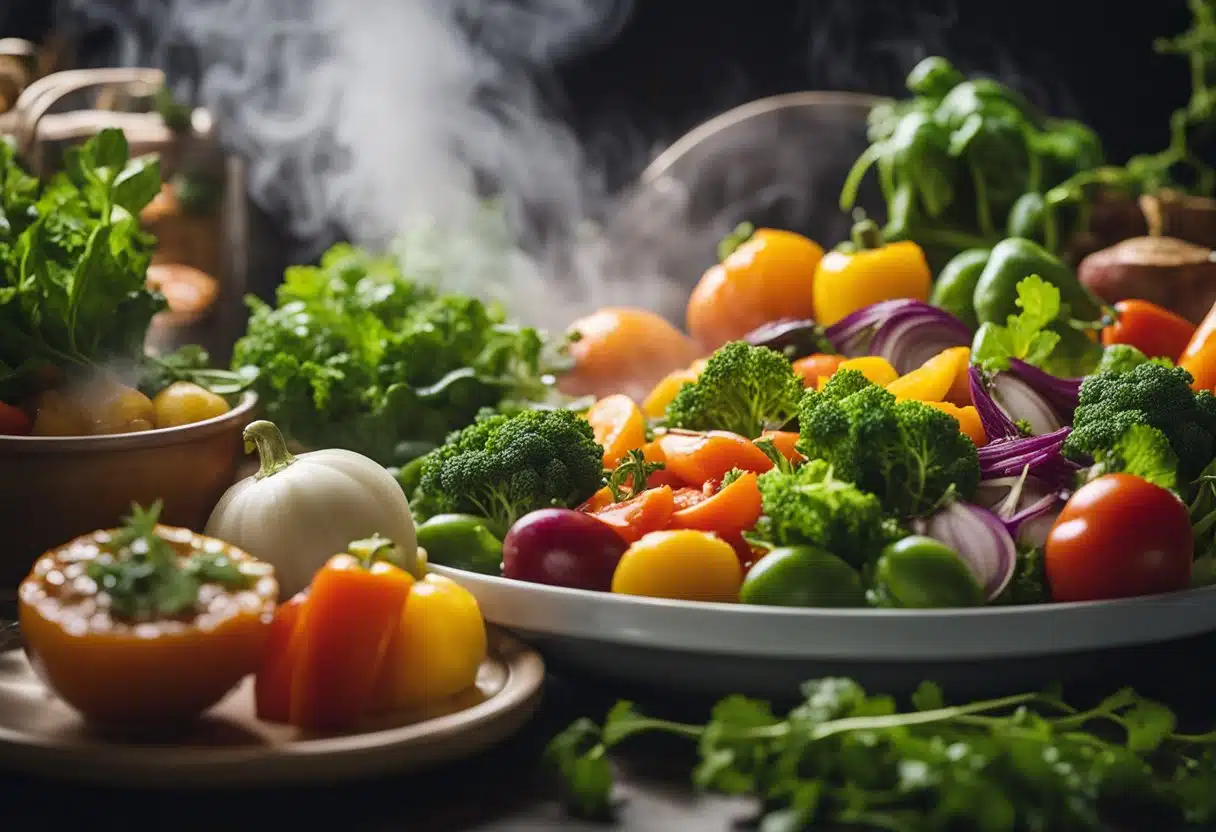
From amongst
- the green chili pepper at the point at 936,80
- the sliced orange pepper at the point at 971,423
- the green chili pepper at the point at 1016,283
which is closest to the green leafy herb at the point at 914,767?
the sliced orange pepper at the point at 971,423

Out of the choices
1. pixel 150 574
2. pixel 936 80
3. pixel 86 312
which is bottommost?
pixel 150 574

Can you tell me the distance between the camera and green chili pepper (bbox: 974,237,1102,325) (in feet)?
7.50

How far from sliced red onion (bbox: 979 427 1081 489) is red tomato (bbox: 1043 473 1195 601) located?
157 mm

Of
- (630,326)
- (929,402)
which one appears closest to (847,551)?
(929,402)

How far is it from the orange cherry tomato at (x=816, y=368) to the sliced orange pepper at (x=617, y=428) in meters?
0.24

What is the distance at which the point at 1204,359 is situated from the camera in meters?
2.09

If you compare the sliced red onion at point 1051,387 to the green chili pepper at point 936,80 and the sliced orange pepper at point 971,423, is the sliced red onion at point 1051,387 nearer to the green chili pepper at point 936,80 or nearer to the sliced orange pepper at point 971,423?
the sliced orange pepper at point 971,423

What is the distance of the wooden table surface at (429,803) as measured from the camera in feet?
3.98

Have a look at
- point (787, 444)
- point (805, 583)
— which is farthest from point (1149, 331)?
point (805, 583)

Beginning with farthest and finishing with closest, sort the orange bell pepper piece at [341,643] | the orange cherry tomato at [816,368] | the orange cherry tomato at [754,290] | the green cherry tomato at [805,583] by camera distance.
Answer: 1. the orange cherry tomato at [754,290]
2. the orange cherry tomato at [816,368]
3. the green cherry tomato at [805,583]
4. the orange bell pepper piece at [341,643]

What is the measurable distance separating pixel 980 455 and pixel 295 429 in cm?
104

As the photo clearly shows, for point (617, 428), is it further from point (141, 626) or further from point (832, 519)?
point (141, 626)

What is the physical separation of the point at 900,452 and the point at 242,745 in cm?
74

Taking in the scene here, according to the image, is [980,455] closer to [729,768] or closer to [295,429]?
[729,768]
